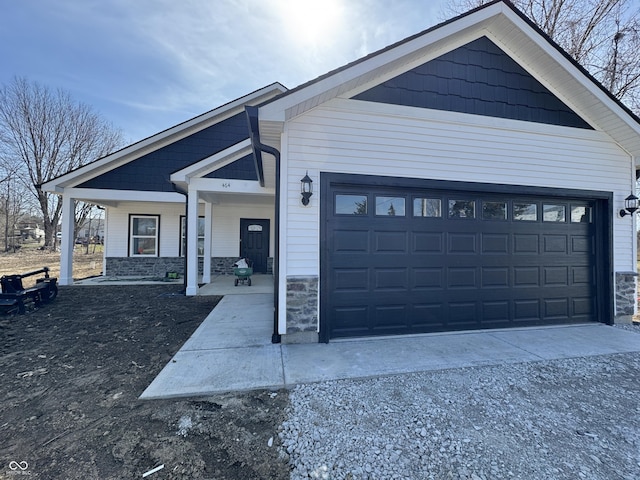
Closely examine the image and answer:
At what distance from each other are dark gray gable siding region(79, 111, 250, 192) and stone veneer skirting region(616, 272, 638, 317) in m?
11.2

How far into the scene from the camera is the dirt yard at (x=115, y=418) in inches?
80.1

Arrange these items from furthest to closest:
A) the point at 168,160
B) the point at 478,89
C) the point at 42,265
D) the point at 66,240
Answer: the point at 42,265 < the point at 168,160 < the point at 66,240 < the point at 478,89

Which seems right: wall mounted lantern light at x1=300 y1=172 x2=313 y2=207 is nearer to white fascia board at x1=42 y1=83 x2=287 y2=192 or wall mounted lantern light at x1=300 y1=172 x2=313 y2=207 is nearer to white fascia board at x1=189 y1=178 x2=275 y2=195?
white fascia board at x1=189 y1=178 x2=275 y2=195

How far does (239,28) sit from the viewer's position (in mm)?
6641

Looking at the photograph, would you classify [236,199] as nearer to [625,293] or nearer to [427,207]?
[427,207]

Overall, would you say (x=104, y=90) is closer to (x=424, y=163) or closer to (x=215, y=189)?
(x=215, y=189)

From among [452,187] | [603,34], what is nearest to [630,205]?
[452,187]

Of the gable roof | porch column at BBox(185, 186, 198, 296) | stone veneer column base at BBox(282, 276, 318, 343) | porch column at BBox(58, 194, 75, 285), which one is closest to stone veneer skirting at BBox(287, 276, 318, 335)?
stone veneer column base at BBox(282, 276, 318, 343)

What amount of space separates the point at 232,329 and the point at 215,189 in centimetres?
480

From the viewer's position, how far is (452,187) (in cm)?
489

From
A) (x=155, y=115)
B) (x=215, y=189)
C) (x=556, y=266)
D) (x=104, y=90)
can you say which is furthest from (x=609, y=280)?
(x=155, y=115)

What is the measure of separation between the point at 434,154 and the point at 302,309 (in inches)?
134

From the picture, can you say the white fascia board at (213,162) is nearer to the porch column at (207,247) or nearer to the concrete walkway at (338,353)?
the porch column at (207,247)

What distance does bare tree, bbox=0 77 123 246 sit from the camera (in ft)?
64.6
